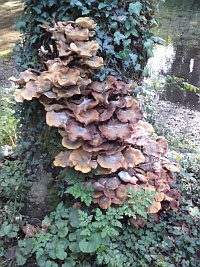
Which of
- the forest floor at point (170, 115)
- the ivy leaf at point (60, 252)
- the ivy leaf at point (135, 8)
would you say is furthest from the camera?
the forest floor at point (170, 115)

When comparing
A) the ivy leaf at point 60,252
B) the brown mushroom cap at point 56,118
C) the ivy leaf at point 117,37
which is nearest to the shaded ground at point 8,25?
the ivy leaf at point 117,37

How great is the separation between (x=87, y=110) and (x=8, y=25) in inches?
302

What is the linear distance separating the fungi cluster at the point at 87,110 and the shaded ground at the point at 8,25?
516 cm

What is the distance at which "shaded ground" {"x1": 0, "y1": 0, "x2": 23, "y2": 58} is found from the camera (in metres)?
7.55

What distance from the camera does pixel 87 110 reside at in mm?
2250

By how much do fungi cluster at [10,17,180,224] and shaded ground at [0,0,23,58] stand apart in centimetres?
516

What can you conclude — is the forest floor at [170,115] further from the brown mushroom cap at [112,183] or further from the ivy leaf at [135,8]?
the brown mushroom cap at [112,183]

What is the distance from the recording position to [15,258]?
2.40 meters

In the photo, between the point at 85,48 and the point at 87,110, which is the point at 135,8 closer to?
the point at 85,48

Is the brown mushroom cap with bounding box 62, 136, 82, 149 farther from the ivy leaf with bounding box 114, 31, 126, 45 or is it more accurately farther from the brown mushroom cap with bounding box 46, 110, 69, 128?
the ivy leaf with bounding box 114, 31, 126, 45

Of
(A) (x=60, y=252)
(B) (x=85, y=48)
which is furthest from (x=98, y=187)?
(B) (x=85, y=48)

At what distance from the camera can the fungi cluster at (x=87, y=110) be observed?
2.21 metres

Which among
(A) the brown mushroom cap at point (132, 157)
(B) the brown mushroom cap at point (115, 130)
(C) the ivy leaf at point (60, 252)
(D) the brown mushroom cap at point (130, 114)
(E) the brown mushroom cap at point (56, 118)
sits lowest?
(C) the ivy leaf at point (60, 252)

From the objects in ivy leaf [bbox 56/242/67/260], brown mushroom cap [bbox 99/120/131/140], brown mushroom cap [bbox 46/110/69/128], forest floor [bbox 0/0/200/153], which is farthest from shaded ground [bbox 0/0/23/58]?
ivy leaf [bbox 56/242/67/260]
